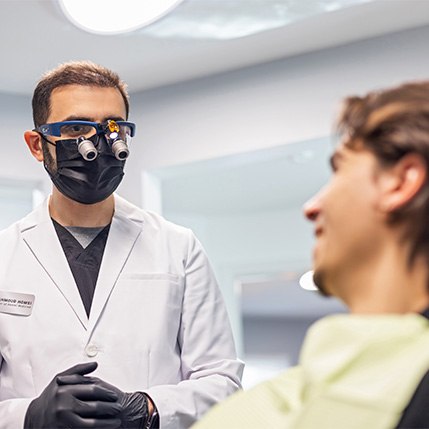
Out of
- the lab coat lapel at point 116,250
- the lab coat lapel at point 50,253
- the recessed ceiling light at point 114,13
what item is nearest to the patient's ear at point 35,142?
the lab coat lapel at point 50,253

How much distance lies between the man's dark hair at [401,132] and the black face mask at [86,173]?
1113 millimetres

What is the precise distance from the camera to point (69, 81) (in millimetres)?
2164

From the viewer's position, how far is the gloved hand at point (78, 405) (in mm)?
1722

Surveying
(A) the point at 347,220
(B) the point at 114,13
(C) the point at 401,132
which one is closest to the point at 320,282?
(A) the point at 347,220

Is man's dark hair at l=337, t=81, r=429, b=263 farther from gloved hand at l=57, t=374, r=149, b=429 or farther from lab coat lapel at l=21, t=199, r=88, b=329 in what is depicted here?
lab coat lapel at l=21, t=199, r=88, b=329

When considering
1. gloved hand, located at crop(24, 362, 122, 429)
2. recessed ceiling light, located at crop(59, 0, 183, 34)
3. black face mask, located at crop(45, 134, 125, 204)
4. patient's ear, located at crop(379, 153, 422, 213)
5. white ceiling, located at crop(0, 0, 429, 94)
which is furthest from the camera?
white ceiling, located at crop(0, 0, 429, 94)

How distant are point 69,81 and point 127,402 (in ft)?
2.76

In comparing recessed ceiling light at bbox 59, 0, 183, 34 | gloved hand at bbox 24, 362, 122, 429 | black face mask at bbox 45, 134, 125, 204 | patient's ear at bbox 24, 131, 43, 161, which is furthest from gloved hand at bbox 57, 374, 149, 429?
recessed ceiling light at bbox 59, 0, 183, 34

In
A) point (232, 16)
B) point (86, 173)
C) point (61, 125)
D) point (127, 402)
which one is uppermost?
point (232, 16)

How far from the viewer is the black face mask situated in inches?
83.6

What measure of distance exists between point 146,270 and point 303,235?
3990mm

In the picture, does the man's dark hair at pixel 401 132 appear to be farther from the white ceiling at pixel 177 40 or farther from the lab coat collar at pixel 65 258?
the white ceiling at pixel 177 40

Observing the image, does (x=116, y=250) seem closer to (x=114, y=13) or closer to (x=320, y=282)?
(x=320, y=282)

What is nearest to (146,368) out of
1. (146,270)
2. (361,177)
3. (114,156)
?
(146,270)
